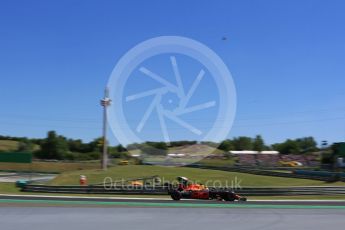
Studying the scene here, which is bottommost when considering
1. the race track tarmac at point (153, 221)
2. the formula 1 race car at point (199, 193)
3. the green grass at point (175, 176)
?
the race track tarmac at point (153, 221)

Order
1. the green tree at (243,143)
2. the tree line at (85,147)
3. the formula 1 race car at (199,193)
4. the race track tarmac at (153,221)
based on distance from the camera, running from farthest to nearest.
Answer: the green tree at (243,143)
the tree line at (85,147)
the formula 1 race car at (199,193)
the race track tarmac at (153,221)

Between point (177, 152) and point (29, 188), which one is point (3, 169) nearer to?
point (177, 152)

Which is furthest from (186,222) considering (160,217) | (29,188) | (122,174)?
(122,174)

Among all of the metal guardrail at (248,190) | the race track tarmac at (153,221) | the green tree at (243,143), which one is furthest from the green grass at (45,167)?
the green tree at (243,143)

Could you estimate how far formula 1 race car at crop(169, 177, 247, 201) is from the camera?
20.7 m

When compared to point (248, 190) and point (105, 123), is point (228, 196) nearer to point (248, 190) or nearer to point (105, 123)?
point (248, 190)

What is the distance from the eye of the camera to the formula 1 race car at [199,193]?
67.8ft

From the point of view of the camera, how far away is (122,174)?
3759 centimetres

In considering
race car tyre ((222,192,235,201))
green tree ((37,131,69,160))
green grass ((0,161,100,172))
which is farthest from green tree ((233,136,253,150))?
race car tyre ((222,192,235,201))

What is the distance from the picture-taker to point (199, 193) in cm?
2131

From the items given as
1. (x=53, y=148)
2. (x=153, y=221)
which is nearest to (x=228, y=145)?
(x=53, y=148)

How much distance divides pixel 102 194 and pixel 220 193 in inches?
306

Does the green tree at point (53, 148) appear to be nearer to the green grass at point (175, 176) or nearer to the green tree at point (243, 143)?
the green tree at point (243, 143)

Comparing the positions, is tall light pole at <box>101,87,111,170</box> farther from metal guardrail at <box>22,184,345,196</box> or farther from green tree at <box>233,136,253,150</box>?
green tree at <box>233,136,253,150</box>
